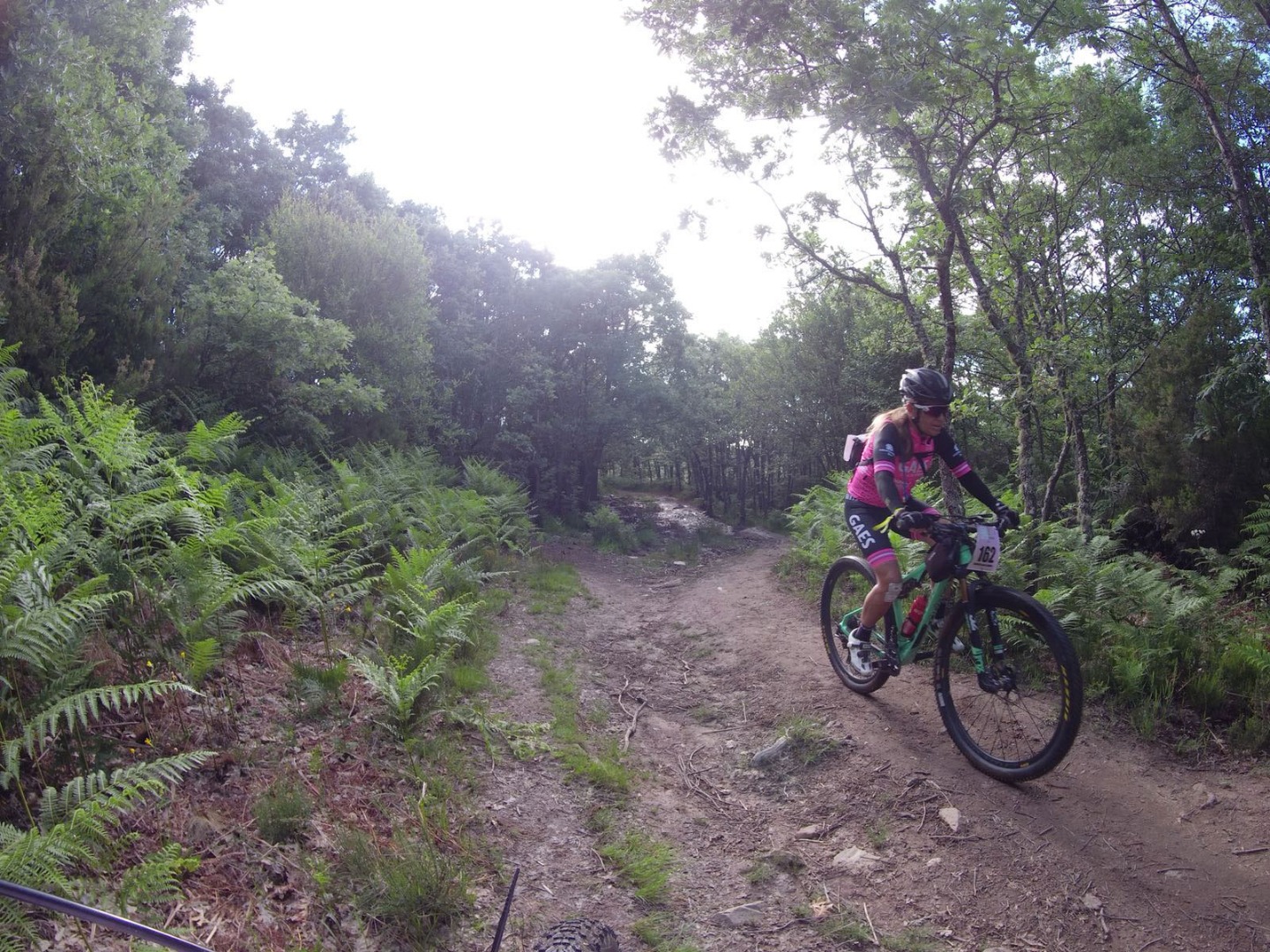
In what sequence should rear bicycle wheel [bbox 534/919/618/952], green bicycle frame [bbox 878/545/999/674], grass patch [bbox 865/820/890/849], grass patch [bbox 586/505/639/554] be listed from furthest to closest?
grass patch [bbox 586/505/639/554], green bicycle frame [bbox 878/545/999/674], grass patch [bbox 865/820/890/849], rear bicycle wheel [bbox 534/919/618/952]

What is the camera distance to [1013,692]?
152 inches

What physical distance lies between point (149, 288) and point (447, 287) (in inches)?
496

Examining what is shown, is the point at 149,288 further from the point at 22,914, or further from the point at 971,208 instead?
the point at 971,208

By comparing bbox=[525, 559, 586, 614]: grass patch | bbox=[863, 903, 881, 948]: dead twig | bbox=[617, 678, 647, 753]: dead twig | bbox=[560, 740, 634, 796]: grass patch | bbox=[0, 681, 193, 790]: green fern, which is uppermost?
bbox=[0, 681, 193, 790]: green fern

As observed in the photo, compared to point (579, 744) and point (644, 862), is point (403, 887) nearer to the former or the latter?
point (644, 862)


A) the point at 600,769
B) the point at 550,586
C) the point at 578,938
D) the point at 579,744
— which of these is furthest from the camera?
the point at 550,586

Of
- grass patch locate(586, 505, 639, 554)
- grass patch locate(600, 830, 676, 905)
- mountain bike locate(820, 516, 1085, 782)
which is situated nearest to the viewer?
grass patch locate(600, 830, 676, 905)

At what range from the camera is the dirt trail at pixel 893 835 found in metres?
2.86

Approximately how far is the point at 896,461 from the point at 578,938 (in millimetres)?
3211

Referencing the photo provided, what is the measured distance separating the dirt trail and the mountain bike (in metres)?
0.20

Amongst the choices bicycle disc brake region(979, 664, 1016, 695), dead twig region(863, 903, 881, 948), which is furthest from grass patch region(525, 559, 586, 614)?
dead twig region(863, 903, 881, 948)

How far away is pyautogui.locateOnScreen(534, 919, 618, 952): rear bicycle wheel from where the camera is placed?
2387 mm

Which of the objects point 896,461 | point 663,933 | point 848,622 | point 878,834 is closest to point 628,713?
point 848,622

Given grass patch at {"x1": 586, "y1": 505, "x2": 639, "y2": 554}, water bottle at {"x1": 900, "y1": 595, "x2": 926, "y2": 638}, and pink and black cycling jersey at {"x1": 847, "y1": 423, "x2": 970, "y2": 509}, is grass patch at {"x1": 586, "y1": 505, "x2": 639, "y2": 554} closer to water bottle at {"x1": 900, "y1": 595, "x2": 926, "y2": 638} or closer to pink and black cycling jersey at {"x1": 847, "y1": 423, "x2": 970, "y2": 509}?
pink and black cycling jersey at {"x1": 847, "y1": 423, "x2": 970, "y2": 509}
